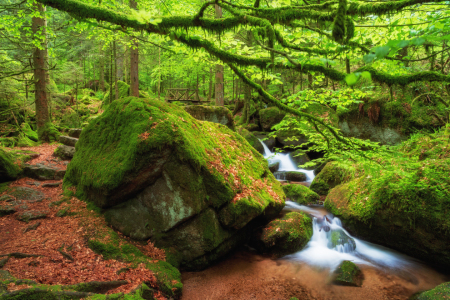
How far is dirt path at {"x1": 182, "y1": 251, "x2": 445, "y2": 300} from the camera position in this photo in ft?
14.1

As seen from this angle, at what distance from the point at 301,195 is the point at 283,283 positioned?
425 cm

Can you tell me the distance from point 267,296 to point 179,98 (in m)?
16.1

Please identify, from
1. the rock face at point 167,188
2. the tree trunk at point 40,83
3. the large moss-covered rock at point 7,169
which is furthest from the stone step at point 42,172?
the tree trunk at point 40,83

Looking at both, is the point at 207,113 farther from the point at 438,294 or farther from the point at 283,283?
the point at 438,294

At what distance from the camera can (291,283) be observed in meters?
4.73

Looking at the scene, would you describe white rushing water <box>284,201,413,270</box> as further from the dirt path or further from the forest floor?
the forest floor

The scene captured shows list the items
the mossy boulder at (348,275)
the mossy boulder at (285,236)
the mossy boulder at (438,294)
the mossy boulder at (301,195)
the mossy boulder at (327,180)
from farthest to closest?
1. the mossy boulder at (327,180)
2. the mossy boulder at (301,195)
3. the mossy boulder at (285,236)
4. the mossy boulder at (348,275)
5. the mossy boulder at (438,294)

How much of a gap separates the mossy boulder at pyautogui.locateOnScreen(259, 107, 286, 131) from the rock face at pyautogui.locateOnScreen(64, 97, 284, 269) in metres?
11.2

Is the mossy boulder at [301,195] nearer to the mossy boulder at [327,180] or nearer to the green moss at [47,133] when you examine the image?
the mossy boulder at [327,180]

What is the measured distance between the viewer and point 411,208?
5328 mm

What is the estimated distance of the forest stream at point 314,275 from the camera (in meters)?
4.39

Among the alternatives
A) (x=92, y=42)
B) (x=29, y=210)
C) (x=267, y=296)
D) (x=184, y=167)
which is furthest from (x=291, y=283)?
(x=92, y=42)

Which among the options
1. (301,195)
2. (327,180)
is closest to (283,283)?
(301,195)

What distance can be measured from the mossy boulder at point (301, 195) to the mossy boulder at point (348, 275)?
123 inches
